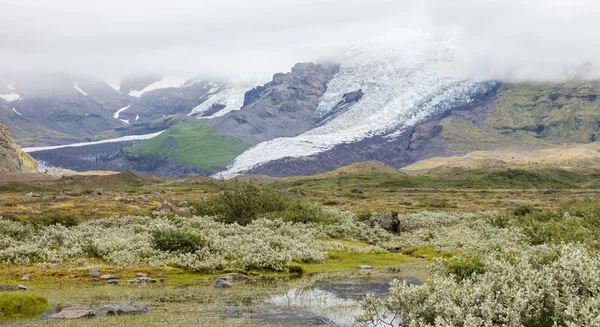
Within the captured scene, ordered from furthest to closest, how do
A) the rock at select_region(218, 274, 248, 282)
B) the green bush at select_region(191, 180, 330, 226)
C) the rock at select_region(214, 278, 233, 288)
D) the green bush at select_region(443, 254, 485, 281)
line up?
the green bush at select_region(191, 180, 330, 226)
the rock at select_region(218, 274, 248, 282)
the rock at select_region(214, 278, 233, 288)
the green bush at select_region(443, 254, 485, 281)

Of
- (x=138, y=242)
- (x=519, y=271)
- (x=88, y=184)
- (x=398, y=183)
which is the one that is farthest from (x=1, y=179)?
(x=519, y=271)

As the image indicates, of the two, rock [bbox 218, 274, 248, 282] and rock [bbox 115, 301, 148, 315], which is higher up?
rock [bbox 115, 301, 148, 315]

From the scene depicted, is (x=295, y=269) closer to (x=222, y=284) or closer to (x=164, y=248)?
(x=222, y=284)

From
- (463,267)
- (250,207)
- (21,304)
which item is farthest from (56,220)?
(463,267)

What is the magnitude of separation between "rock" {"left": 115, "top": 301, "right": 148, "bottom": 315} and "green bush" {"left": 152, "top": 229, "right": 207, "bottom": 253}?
13462 millimetres

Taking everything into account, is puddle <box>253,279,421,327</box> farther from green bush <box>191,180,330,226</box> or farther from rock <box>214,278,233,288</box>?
green bush <box>191,180,330,226</box>

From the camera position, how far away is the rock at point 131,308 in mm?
19234

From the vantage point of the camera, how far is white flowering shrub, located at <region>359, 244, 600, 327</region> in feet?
40.4

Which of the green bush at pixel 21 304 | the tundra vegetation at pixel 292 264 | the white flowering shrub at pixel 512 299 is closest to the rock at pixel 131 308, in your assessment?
the tundra vegetation at pixel 292 264

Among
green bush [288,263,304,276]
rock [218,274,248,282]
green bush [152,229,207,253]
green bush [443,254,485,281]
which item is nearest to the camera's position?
green bush [443,254,485,281]

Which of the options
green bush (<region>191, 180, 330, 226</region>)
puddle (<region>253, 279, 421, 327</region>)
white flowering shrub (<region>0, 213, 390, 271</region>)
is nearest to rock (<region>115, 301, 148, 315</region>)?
puddle (<region>253, 279, 421, 327</region>)

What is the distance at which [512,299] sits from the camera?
13.5 m

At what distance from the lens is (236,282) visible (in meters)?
27.7

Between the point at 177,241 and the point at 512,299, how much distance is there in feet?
81.4
